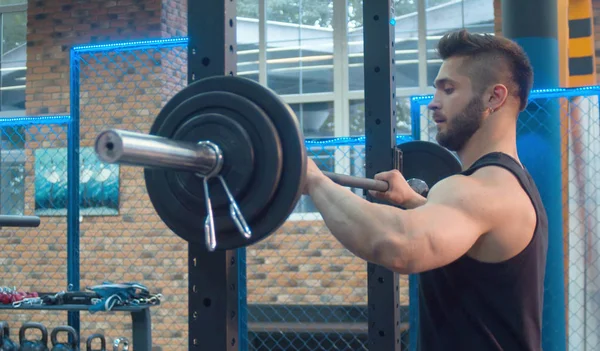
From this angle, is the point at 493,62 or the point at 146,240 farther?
the point at 146,240

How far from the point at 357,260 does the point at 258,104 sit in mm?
3982

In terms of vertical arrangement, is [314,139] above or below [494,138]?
above

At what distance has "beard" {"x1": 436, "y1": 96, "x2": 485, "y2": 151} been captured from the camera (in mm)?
1423

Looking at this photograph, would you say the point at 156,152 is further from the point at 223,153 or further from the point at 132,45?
the point at 132,45

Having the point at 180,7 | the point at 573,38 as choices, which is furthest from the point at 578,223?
the point at 180,7

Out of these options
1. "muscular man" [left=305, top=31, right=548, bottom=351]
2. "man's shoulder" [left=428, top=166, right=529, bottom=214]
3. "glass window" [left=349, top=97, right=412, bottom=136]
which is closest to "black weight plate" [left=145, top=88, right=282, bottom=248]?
"muscular man" [left=305, top=31, right=548, bottom=351]

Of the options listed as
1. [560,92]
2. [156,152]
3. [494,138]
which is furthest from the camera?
[560,92]

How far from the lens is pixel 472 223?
1.22m

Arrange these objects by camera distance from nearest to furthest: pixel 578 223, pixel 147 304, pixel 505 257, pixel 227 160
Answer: pixel 227 160, pixel 505 257, pixel 147 304, pixel 578 223

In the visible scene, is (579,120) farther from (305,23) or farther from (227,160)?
(305,23)

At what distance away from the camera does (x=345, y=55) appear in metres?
5.46

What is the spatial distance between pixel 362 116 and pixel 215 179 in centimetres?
442

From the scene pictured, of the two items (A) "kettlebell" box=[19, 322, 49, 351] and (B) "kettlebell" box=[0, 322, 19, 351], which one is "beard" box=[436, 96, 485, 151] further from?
(B) "kettlebell" box=[0, 322, 19, 351]

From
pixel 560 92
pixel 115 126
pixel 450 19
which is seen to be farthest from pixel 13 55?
pixel 560 92
